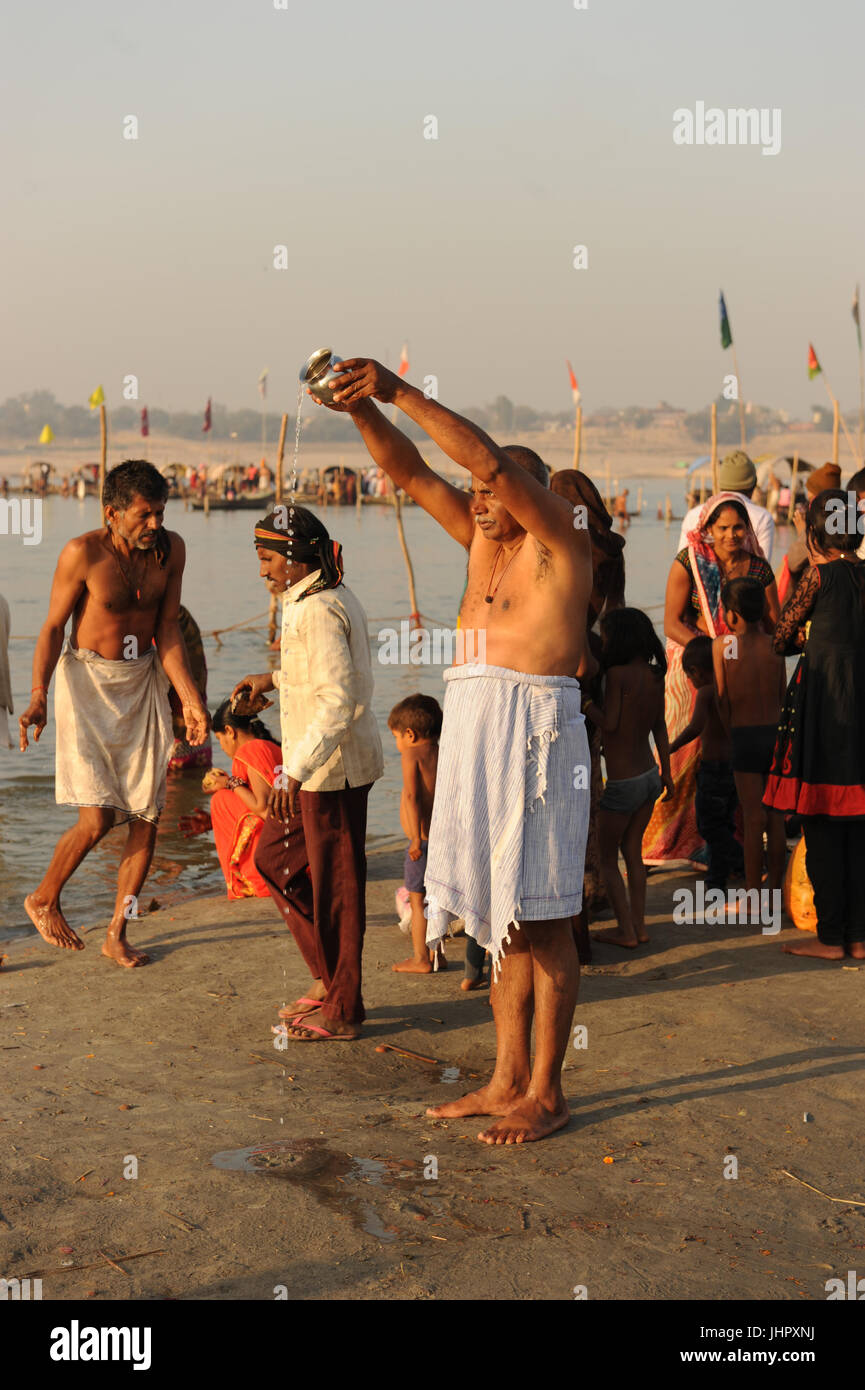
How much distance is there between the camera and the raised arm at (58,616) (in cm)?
555

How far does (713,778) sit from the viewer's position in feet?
21.6

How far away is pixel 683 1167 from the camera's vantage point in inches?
141

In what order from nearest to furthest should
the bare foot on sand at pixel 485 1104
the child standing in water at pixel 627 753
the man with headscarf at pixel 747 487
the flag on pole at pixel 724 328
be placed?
1. the bare foot on sand at pixel 485 1104
2. the child standing in water at pixel 627 753
3. the man with headscarf at pixel 747 487
4. the flag on pole at pixel 724 328

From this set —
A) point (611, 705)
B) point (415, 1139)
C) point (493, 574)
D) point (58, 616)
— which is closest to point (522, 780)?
point (493, 574)

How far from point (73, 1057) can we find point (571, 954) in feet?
5.77

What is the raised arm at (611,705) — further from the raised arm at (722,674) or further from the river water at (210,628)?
the river water at (210,628)

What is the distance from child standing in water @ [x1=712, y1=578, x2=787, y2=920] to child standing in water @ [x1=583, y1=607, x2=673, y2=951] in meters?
0.60

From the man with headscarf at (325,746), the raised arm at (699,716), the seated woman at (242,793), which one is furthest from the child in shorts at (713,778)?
the man with headscarf at (325,746)

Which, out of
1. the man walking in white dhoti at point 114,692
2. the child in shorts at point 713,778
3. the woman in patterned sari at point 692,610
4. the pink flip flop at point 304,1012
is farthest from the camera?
the woman in patterned sari at point 692,610

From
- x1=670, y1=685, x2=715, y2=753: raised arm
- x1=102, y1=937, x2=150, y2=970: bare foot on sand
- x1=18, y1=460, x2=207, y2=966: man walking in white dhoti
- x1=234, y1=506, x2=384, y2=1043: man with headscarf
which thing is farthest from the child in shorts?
x1=102, y1=937, x2=150, y2=970: bare foot on sand

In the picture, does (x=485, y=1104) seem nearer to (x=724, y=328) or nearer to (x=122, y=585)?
(x=122, y=585)

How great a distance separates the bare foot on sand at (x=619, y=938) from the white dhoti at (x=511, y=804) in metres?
2.03

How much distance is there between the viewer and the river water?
8.09 metres
